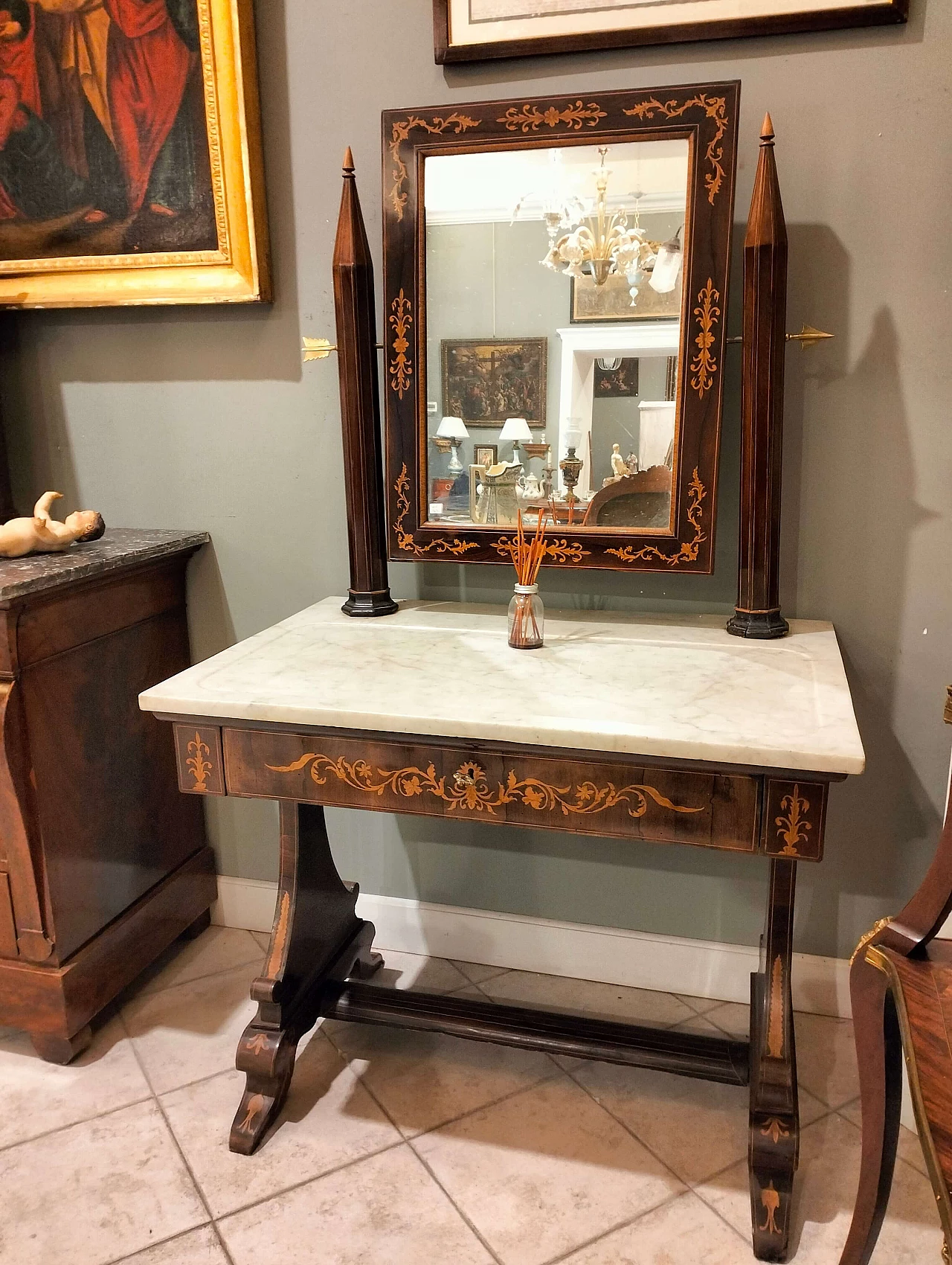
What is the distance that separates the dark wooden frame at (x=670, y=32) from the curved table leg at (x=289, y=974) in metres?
1.37

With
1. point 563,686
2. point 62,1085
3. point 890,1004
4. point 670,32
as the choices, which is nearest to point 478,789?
point 563,686

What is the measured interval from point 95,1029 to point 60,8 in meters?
2.03

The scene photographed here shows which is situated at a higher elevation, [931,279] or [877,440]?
[931,279]

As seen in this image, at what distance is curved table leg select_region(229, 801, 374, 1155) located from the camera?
158cm

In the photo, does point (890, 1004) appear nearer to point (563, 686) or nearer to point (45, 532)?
point (563, 686)

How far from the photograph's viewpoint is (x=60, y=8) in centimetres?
177

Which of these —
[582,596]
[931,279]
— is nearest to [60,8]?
[582,596]

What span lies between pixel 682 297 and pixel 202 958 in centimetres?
173

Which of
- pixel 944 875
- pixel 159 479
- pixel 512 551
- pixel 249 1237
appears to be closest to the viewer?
pixel 944 875

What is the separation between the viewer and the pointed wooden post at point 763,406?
1.47 m

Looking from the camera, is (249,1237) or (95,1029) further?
(95,1029)

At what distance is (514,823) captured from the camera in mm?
1319

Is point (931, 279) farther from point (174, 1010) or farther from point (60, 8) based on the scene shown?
point (174, 1010)

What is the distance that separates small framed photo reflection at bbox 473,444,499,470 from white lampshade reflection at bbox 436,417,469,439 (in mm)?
32
